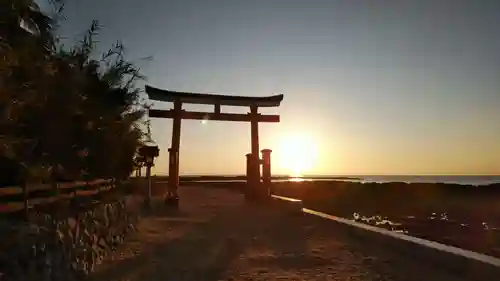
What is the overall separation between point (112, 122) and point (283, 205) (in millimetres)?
7400

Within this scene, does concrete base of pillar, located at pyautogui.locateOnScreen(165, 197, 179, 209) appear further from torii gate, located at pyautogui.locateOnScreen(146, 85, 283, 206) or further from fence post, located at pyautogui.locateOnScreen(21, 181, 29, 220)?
fence post, located at pyautogui.locateOnScreen(21, 181, 29, 220)

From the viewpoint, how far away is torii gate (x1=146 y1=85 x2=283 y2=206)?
48.3ft

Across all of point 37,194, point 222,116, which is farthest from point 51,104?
point 222,116

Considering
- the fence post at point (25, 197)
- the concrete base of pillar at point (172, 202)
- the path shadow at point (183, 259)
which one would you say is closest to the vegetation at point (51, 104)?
the fence post at point (25, 197)

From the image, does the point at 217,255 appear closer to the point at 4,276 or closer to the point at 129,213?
the point at 129,213

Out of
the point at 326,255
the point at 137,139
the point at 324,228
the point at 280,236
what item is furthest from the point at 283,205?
the point at 326,255

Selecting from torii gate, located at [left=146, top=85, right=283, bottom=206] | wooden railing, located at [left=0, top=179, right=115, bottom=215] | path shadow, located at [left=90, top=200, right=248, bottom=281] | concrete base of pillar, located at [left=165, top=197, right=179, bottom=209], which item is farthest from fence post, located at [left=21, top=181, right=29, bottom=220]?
torii gate, located at [left=146, top=85, right=283, bottom=206]

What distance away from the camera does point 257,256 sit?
257 inches

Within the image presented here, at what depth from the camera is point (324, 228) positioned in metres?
9.23

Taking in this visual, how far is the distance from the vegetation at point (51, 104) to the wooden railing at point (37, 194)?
12cm

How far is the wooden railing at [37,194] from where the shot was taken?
3.95 metres

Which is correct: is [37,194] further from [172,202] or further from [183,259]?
[172,202]

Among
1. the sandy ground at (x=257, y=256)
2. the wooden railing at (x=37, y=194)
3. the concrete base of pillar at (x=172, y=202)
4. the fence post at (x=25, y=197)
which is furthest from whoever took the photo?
the concrete base of pillar at (x=172, y=202)

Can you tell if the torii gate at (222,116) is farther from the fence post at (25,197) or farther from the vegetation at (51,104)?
the fence post at (25,197)
